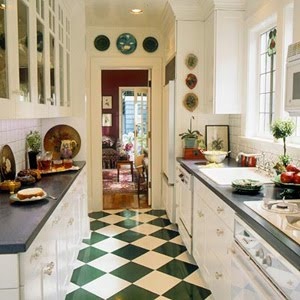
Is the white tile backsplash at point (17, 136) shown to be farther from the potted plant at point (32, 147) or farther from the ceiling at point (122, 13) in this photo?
the ceiling at point (122, 13)

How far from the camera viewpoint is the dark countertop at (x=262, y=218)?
1348mm

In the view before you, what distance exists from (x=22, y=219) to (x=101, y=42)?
3687 millimetres

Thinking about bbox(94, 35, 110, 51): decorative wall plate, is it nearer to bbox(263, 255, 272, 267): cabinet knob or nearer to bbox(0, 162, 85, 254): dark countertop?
bbox(0, 162, 85, 254): dark countertop

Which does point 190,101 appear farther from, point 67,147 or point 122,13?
point 67,147

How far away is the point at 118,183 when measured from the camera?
24.4ft

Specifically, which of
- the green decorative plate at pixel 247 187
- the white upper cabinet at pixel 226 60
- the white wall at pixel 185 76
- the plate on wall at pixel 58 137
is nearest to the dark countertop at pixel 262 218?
the green decorative plate at pixel 247 187

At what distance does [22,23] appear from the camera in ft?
6.84

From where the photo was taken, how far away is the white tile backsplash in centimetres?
280

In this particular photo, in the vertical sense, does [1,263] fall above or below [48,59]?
below

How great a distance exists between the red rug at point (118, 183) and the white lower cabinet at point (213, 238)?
3.54 m

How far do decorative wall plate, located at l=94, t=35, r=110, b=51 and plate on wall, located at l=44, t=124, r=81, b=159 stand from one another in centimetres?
147

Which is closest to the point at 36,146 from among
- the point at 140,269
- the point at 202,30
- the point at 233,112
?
the point at 140,269

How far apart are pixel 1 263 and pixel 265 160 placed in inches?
93.9

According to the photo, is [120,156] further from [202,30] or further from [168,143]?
[202,30]
